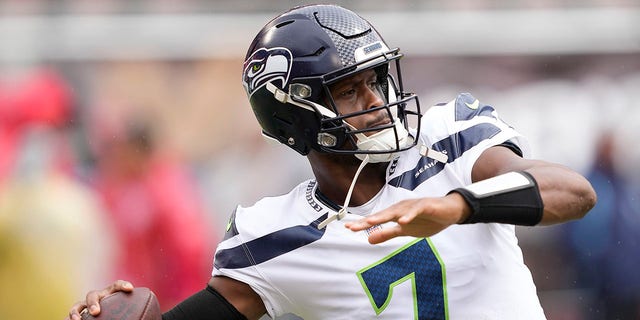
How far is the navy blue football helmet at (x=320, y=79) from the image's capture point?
2.65 meters

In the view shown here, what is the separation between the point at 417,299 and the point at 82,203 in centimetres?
266

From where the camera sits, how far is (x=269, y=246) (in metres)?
2.83

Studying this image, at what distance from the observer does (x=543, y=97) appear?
212 inches

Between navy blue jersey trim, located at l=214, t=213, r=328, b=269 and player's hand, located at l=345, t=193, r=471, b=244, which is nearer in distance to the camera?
player's hand, located at l=345, t=193, r=471, b=244

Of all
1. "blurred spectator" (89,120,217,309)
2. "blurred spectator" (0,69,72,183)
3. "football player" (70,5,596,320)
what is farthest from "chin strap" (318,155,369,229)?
"blurred spectator" (0,69,72,183)

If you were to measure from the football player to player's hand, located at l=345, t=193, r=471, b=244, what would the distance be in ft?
0.84

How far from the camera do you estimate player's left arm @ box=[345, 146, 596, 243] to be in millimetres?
2088

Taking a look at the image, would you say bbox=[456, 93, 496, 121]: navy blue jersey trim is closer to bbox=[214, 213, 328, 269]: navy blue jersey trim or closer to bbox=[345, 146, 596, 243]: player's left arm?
bbox=[345, 146, 596, 243]: player's left arm

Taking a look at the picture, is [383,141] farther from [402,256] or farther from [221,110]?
[221,110]

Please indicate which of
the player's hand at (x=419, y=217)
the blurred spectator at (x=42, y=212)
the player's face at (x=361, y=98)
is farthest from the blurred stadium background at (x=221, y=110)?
the player's hand at (x=419, y=217)

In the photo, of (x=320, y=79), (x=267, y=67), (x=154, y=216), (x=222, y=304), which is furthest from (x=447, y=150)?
(x=154, y=216)

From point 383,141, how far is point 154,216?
2497 millimetres

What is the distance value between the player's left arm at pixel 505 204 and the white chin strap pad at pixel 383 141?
262 mm

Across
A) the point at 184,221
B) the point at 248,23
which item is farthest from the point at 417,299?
the point at 248,23
